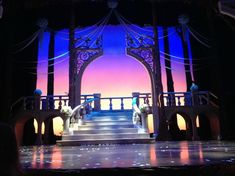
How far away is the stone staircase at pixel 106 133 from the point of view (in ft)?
24.4

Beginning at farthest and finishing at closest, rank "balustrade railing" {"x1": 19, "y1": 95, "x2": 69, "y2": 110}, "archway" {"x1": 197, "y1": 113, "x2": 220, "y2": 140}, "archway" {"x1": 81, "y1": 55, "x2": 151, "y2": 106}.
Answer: "archway" {"x1": 81, "y1": 55, "x2": 151, "y2": 106} → "balustrade railing" {"x1": 19, "y1": 95, "x2": 69, "y2": 110} → "archway" {"x1": 197, "y1": 113, "x2": 220, "y2": 140}

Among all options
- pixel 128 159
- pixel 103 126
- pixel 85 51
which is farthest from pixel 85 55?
pixel 128 159

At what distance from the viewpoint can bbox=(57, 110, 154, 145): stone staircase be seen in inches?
293

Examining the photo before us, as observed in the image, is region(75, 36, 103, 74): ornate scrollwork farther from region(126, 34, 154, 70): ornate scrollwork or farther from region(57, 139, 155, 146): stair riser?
region(57, 139, 155, 146): stair riser

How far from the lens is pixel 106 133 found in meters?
8.04

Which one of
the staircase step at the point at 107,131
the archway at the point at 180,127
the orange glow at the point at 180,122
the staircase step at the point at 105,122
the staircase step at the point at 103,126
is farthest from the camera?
the orange glow at the point at 180,122

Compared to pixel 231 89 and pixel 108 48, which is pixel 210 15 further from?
pixel 108 48

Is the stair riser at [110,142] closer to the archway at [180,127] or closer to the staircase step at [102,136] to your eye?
the staircase step at [102,136]

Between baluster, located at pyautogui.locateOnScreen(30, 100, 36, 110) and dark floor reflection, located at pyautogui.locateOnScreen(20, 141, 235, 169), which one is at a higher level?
baluster, located at pyautogui.locateOnScreen(30, 100, 36, 110)

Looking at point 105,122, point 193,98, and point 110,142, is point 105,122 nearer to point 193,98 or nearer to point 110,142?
point 110,142

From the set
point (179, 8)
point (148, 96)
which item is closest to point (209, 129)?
point (148, 96)

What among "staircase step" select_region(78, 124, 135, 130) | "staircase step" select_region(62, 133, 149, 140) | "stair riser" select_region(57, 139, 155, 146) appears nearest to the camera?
"stair riser" select_region(57, 139, 155, 146)

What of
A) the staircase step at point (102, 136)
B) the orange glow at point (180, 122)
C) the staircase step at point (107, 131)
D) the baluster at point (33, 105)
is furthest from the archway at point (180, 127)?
Result: the baluster at point (33, 105)

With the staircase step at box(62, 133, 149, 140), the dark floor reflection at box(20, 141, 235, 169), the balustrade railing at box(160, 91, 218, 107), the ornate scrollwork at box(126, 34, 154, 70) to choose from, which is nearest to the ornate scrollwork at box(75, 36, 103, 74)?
the ornate scrollwork at box(126, 34, 154, 70)
